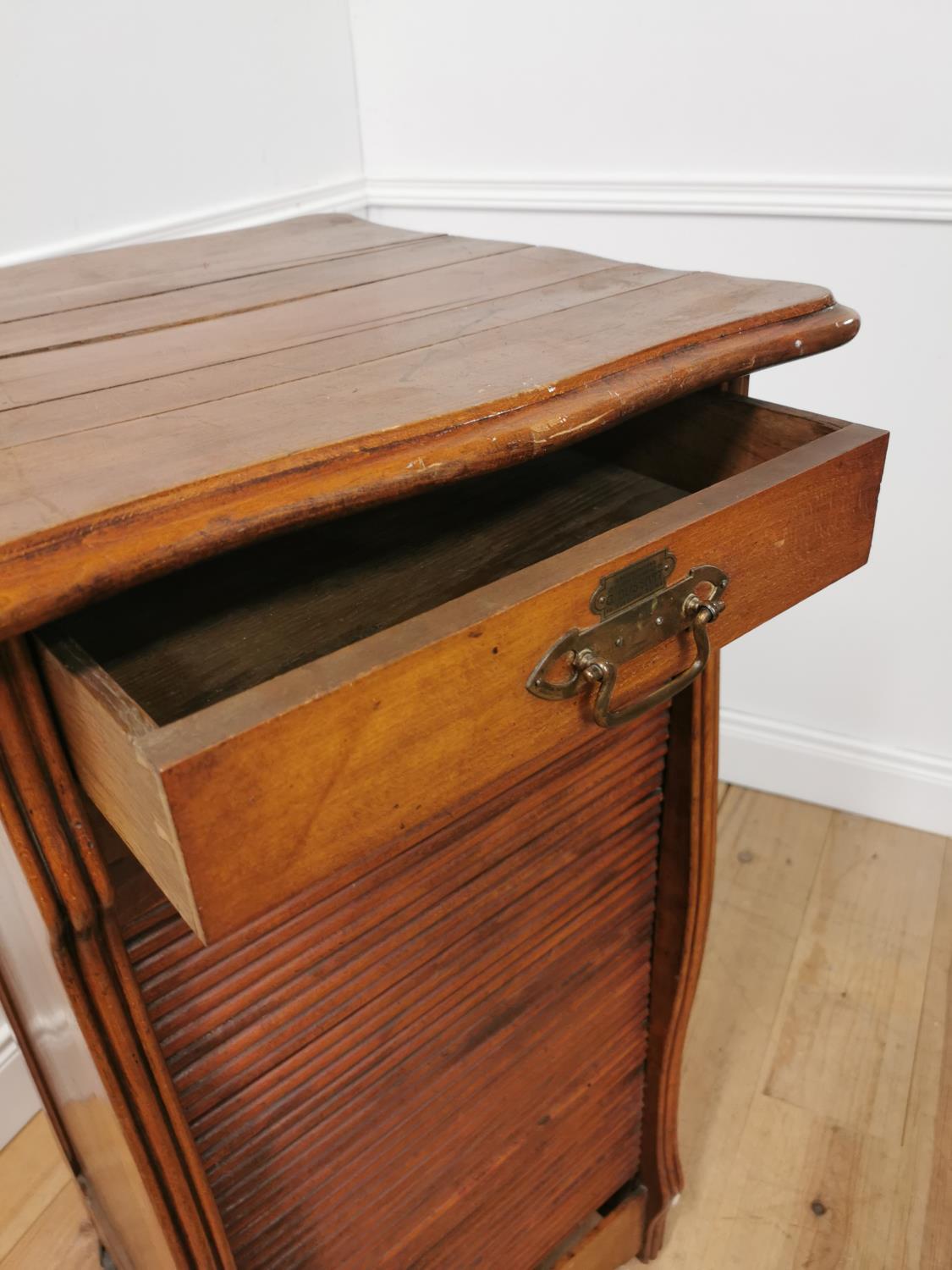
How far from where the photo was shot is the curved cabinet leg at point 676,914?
2.65 ft

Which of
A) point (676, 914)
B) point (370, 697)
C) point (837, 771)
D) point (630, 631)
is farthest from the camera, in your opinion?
point (837, 771)

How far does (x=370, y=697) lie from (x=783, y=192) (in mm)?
1149

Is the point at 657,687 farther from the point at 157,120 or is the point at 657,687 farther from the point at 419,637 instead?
the point at 157,120

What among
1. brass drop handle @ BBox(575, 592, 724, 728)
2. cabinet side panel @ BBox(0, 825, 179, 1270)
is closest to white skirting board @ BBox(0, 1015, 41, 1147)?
cabinet side panel @ BBox(0, 825, 179, 1270)

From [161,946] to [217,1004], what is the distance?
2.3 inches

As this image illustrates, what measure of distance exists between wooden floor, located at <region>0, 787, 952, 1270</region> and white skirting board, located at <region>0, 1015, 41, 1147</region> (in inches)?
0.8

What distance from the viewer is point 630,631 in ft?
1.81

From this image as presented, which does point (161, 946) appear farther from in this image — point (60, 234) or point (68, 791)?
point (60, 234)

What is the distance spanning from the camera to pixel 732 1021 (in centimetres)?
134

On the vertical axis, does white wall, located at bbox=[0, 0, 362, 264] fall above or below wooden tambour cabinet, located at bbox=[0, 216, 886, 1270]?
above

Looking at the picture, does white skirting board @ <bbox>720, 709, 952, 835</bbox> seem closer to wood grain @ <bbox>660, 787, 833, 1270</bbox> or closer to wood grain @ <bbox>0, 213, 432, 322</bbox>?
wood grain @ <bbox>660, 787, 833, 1270</bbox>

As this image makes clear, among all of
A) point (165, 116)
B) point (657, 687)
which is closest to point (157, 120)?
point (165, 116)

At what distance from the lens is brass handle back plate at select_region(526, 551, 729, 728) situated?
1.72ft

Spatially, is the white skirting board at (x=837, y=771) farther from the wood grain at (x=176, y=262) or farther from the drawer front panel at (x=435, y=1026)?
the wood grain at (x=176, y=262)
